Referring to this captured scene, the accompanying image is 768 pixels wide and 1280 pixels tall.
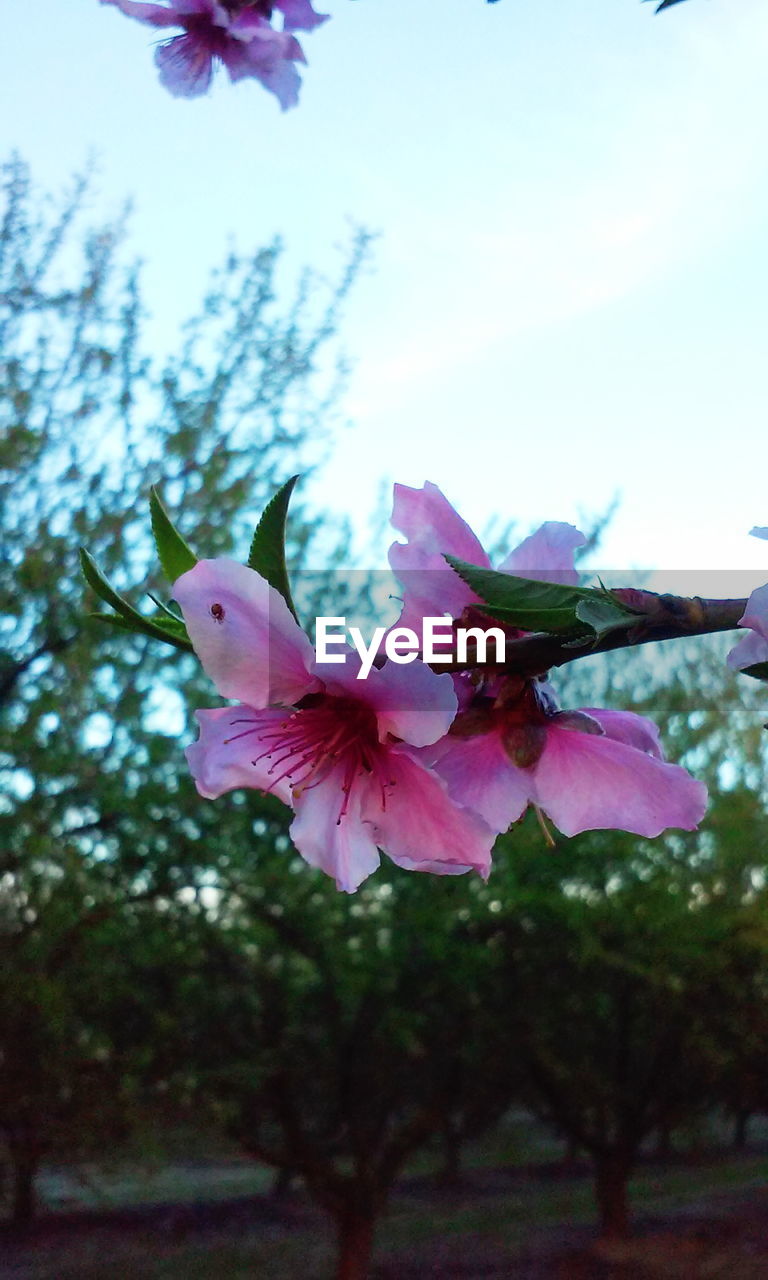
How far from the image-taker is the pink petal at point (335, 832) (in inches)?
14.1

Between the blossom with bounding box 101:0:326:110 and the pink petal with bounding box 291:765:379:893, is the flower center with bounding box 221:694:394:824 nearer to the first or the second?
the pink petal with bounding box 291:765:379:893

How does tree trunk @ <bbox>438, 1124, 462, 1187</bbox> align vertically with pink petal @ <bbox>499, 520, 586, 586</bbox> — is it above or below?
below

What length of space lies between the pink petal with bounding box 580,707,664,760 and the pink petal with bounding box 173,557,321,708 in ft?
0.31

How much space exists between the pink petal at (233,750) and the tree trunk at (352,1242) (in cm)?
825

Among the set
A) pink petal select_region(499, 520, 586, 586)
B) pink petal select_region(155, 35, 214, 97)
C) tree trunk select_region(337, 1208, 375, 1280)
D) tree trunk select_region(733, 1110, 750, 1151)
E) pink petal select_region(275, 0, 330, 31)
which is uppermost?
pink petal select_region(275, 0, 330, 31)

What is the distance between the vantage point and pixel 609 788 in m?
0.35

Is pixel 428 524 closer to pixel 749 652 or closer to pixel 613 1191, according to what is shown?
pixel 749 652

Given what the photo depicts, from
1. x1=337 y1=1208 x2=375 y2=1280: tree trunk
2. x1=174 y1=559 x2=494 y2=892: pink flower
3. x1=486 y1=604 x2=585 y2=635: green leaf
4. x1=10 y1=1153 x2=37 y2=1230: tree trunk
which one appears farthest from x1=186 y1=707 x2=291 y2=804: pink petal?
x1=10 y1=1153 x2=37 y2=1230: tree trunk

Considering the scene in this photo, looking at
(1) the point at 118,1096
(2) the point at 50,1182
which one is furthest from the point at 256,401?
(2) the point at 50,1182

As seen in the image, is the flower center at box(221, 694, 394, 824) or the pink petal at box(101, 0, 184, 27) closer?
the flower center at box(221, 694, 394, 824)

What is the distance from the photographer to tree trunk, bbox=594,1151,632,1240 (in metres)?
9.27

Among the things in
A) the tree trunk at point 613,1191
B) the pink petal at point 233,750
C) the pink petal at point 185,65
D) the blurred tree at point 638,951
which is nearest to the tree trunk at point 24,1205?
the blurred tree at point 638,951

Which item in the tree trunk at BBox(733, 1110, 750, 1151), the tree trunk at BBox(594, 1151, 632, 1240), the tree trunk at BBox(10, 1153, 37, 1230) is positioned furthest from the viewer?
the tree trunk at BBox(733, 1110, 750, 1151)

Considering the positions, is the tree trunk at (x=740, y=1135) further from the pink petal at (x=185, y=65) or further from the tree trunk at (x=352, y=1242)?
the pink petal at (x=185, y=65)
